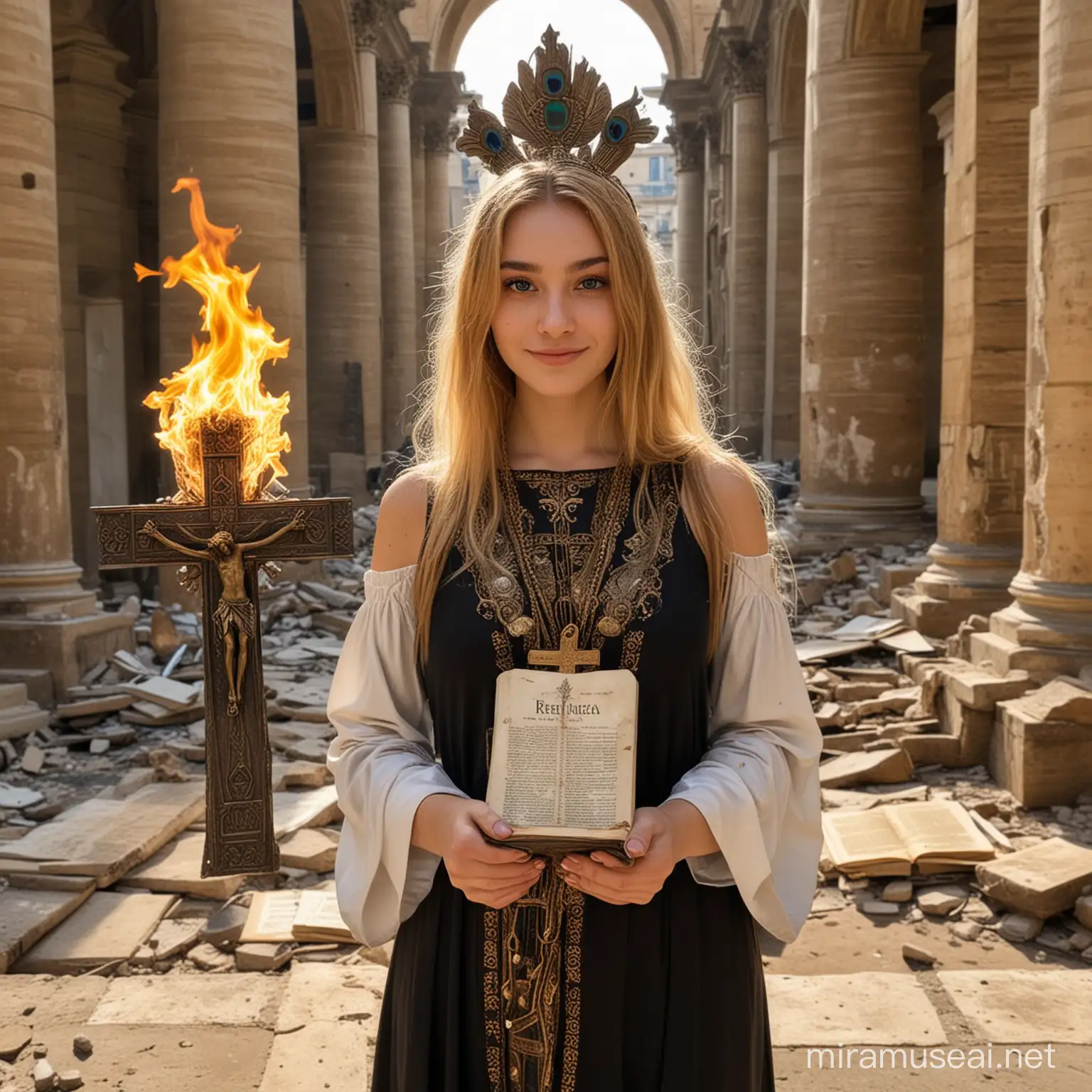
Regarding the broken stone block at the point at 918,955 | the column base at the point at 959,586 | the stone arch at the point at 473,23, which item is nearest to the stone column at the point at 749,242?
the stone arch at the point at 473,23

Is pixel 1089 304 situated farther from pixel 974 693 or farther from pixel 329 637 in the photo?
pixel 329 637

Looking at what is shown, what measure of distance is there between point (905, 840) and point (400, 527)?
4379 mm

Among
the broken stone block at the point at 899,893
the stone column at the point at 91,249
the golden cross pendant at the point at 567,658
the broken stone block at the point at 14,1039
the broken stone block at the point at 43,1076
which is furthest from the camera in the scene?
the stone column at the point at 91,249

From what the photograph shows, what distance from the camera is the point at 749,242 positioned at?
24.5 m

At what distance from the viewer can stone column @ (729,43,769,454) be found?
23844 mm

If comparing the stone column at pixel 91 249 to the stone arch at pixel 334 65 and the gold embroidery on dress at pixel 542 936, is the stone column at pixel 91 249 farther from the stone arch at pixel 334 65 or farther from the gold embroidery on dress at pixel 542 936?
the gold embroidery on dress at pixel 542 936

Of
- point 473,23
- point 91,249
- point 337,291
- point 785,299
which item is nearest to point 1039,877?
point 91,249

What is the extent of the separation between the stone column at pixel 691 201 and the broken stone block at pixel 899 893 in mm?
28921

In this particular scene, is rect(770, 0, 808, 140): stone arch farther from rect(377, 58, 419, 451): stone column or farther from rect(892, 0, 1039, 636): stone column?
rect(892, 0, 1039, 636): stone column

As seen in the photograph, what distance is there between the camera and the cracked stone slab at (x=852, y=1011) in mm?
4074

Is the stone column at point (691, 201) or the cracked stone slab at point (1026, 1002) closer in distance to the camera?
the cracked stone slab at point (1026, 1002)

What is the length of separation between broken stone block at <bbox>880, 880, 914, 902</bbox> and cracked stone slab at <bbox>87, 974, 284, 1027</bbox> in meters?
2.71

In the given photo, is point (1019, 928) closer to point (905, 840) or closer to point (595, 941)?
point (905, 840)

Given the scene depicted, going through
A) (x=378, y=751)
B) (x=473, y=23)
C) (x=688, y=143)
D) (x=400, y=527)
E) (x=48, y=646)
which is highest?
(x=473, y=23)
